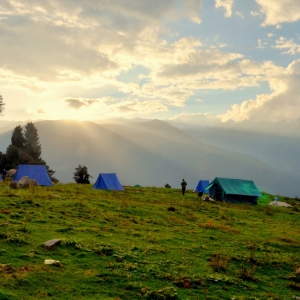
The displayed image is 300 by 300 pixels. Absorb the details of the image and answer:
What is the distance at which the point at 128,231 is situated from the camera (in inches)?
747

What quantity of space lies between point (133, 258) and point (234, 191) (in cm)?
3683

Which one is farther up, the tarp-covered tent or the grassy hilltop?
the tarp-covered tent

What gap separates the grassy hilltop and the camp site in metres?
0.04

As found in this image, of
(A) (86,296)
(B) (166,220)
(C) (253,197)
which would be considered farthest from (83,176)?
(A) (86,296)

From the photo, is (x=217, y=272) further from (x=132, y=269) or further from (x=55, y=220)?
(x=55, y=220)

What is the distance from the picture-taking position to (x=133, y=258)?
13.5m

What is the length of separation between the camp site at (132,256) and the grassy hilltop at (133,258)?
4cm

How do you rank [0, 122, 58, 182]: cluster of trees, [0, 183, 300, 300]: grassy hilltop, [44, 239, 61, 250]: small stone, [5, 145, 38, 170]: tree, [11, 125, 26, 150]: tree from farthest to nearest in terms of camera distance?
[11, 125, 26, 150]: tree, [0, 122, 58, 182]: cluster of trees, [5, 145, 38, 170]: tree, [44, 239, 61, 250]: small stone, [0, 183, 300, 300]: grassy hilltop

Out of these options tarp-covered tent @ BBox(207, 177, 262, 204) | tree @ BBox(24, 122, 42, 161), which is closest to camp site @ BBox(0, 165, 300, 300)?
tarp-covered tent @ BBox(207, 177, 262, 204)

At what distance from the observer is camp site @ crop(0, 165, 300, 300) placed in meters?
10.4

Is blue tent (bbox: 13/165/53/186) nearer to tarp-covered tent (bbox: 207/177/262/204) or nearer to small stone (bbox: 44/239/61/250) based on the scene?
tarp-covered tent (bbox: 207/177/262/204)

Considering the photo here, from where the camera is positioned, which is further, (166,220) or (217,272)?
(166,220)

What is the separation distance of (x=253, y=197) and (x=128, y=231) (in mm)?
34681

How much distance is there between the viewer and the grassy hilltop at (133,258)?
10.4 meters
